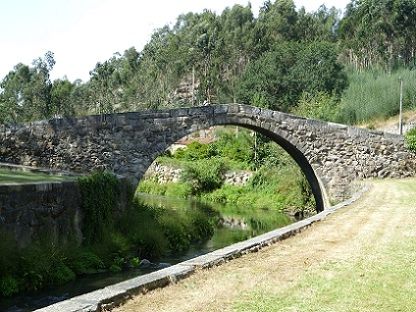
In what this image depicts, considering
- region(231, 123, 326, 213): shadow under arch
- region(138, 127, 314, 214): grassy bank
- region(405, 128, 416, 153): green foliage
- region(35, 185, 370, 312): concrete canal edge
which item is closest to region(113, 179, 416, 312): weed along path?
region(35, 185, 370, 312): concrete canal edge

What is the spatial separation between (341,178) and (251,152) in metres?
13.9

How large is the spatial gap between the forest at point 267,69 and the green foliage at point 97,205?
729 inches

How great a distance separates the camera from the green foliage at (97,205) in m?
14.0

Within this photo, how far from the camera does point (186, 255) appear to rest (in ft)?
51.3

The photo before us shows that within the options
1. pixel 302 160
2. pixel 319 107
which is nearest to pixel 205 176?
pixel 319 107

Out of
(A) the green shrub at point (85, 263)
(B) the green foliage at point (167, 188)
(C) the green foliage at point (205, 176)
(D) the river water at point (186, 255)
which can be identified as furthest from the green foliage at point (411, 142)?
(A) the green shrub at point (85, 263)

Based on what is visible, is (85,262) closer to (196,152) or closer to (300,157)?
(300,157)

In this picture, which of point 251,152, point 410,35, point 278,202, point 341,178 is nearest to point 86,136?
point 341,178

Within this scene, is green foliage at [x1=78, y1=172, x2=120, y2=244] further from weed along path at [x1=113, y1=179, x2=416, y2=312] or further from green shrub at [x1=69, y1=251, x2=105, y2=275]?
weed along path at [x1=113, y1=179, x2=416, y2=312]

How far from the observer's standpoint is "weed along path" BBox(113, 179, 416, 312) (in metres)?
5.34

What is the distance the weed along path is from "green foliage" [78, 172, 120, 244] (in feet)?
20.7

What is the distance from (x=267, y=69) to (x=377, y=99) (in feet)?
37.8

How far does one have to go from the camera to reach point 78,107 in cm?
6228

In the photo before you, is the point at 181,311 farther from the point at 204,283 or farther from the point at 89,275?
the point at 89,275
